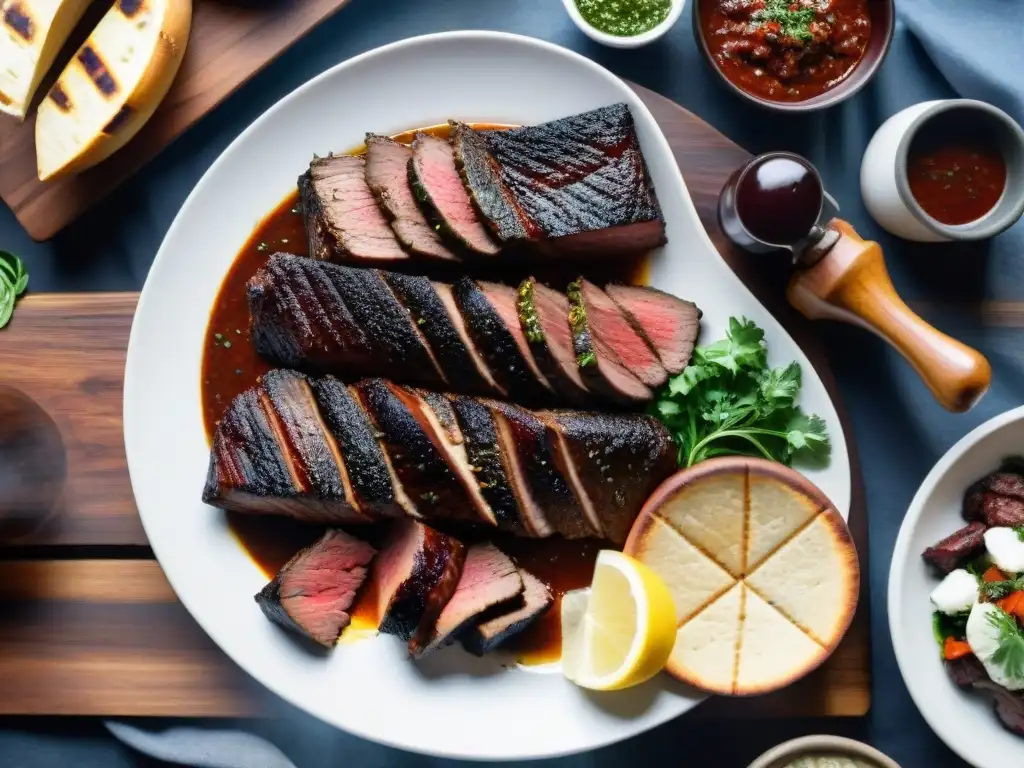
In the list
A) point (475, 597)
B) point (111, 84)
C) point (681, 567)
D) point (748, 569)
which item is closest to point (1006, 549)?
point (748, 569)

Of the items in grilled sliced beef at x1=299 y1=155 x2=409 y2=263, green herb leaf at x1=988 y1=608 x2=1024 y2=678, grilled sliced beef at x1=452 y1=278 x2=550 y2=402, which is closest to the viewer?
green herb leaf at x1=988 y1=608 x2=1024 y2=678

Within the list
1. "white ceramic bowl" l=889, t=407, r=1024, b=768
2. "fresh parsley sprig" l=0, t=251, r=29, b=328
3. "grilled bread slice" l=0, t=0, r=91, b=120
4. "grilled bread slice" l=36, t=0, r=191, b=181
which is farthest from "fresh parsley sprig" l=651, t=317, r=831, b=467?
"grilled bread slice" l=0, t=0, r=91, b=120

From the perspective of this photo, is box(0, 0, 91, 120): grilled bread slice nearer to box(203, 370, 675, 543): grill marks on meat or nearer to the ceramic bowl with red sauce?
box(203, 370, 675, 543): grill marks on meat

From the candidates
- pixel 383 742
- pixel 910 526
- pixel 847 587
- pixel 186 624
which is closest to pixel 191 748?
pixel 186 624

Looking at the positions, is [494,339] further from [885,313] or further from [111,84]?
[111,84]

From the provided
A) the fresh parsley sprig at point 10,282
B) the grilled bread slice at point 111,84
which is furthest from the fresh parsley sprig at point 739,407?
the fresh parsley sprig at point 10,282

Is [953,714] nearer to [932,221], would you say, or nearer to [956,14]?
[932,221]

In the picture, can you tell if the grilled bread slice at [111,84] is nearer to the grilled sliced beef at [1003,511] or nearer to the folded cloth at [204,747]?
the folded cloth at [204,747]
